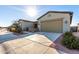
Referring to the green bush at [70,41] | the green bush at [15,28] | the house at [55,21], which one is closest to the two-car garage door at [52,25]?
the house at [55,21]

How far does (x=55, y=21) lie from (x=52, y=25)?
0.41ft

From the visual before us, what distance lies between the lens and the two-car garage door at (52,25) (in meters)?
2.20

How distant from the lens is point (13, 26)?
2.19 metres

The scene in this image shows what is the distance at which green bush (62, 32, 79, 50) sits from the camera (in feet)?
6.42

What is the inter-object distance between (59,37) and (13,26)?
1.12 meters

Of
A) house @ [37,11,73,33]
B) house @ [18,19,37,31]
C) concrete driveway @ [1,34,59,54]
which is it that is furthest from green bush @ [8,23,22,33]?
house @ [37,11,73,33]

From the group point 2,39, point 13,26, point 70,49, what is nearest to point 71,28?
point 70,49

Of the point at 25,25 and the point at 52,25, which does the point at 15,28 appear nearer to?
the point at 25,25

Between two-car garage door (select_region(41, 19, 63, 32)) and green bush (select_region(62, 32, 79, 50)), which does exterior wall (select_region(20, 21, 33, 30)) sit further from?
green bush (select_region(62, 32, 79, 50))

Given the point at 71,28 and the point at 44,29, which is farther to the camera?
the point at 44,29

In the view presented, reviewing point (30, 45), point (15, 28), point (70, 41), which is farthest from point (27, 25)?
point (70, 41)

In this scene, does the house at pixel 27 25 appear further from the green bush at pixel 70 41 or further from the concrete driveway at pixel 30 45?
the green bush at pixel 70 41

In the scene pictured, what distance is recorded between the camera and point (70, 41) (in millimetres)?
1981
